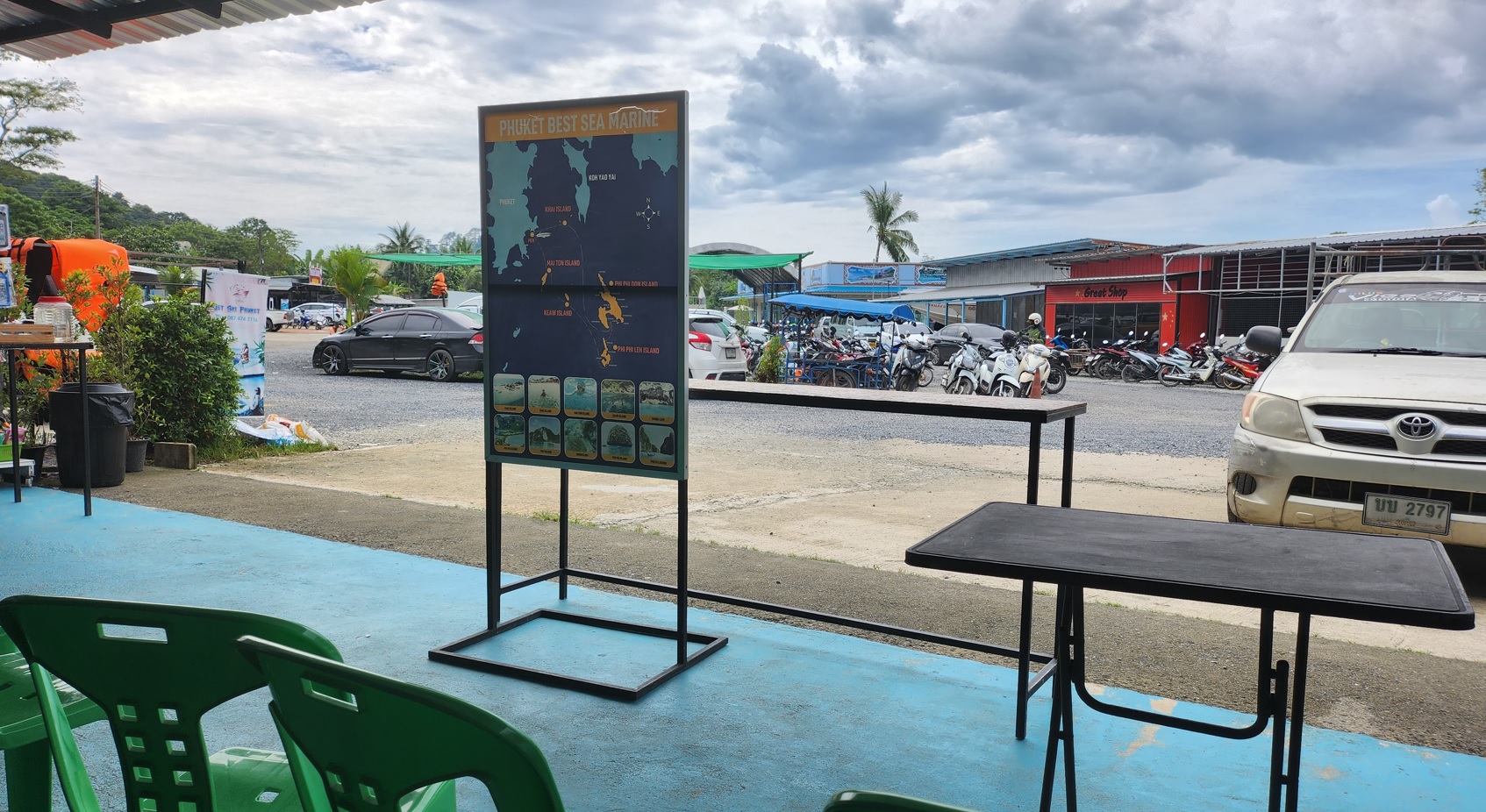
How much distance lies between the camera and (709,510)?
719cm

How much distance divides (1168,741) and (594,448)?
7.24 feet

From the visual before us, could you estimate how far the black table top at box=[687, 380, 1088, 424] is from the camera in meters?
3.33

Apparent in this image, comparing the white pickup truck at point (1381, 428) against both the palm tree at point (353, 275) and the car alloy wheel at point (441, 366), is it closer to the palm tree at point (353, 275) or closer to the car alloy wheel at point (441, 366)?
the car alloy wheel at point (441, 366)

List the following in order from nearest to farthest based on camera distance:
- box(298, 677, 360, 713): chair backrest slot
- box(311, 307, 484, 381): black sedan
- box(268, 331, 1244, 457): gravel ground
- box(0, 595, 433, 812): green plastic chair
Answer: box(298, 677, 360, 713): chair backrest slot → box(0, 595, 433, 812): green plastic chair → box(268, 331, 1244, 457): gravel ground → box(311, 307, 484, 381): black sedan

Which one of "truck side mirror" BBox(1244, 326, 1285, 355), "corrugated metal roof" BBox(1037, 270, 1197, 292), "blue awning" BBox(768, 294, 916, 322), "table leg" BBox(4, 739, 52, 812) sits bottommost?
"table leg" BBox(4, 739, 52, 812)

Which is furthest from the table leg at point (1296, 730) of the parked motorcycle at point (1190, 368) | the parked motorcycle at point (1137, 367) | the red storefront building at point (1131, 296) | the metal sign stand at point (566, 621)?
the red storefront building at point (1131, 296)

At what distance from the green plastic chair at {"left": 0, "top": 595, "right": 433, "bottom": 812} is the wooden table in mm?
1307

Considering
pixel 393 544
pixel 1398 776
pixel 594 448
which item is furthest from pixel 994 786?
pixel 393 544

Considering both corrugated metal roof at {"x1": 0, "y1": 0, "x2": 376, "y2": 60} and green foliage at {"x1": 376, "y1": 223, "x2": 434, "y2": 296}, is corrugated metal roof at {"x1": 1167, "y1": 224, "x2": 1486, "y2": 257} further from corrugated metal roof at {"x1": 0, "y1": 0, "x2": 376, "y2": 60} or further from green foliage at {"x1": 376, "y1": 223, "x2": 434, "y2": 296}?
green foliage at {"x1": 376, "y1": 223, "x2": 434, "y2": 296}

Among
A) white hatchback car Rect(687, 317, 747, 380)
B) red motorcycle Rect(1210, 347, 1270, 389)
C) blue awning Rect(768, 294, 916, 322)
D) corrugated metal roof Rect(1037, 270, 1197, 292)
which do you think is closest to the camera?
white hatchback car Rect(687, 317, 747, 380)

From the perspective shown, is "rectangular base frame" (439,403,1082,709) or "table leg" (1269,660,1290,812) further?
"rectangular base frame" (439,403,1082,709)

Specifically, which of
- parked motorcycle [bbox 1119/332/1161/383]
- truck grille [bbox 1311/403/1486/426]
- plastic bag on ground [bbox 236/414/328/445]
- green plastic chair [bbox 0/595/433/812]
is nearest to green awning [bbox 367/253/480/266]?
plastic bag on ground [bbox 236/414/328/445]

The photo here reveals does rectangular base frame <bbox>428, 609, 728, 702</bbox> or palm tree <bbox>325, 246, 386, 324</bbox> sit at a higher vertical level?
palm tree <bbox>325, 246, 386, 324</bbox>

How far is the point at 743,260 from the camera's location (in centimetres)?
1686
